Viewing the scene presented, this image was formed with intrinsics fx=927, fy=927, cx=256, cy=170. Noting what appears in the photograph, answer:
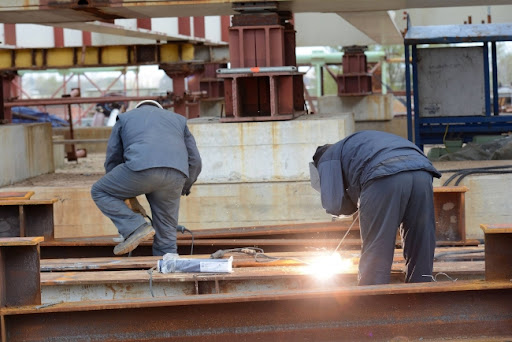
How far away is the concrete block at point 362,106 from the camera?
27391mm

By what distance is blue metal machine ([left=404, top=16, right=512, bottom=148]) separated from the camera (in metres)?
17.7

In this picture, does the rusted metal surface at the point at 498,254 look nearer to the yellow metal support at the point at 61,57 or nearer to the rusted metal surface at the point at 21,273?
the rusted metal surface at the point at 21,273

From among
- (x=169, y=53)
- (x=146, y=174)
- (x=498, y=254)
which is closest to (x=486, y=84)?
(x=169, y=53)

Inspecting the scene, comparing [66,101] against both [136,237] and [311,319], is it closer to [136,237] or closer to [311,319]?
[136,237]

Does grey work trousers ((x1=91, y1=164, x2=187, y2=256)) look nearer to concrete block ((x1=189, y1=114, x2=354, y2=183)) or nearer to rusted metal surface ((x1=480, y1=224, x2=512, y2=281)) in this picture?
rusted metal surface ((x1=480, y1=224, x2=512, y2=281))

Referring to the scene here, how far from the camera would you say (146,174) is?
8445 mm

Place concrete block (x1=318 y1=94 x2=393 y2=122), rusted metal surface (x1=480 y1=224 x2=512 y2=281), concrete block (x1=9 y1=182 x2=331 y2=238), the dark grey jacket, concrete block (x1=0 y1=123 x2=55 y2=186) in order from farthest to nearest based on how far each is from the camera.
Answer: concrete block (x1=318 y1=94 x2=393 y2=122), concrete block (x1=0 y1=123 x2=55 y2=186), concrete block (x1=9 y1=182 x2=331 y2=238), the dark grey jacket, rusted metal surface (x1=480 y1=224 x2=512 y2=281)

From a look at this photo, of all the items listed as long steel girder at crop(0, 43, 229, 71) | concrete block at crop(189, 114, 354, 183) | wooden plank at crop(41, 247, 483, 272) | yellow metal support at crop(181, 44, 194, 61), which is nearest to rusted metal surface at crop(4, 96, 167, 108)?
long steel girder at crop(0, 43, 229, 71)

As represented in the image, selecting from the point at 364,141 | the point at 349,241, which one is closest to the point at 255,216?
the point at 349,241

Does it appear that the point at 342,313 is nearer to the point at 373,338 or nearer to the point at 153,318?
the point at 373,338

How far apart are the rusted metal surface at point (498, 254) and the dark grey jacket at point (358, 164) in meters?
0.68

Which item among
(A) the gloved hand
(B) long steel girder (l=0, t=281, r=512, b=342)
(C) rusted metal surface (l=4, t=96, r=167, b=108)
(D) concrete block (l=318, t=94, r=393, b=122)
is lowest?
(B) long steel girder (l=0, t=281, r=512, b=342)

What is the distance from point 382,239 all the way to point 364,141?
739mm

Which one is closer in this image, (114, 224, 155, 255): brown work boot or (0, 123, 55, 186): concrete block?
(114, 224, 155, 255): brown work boot
